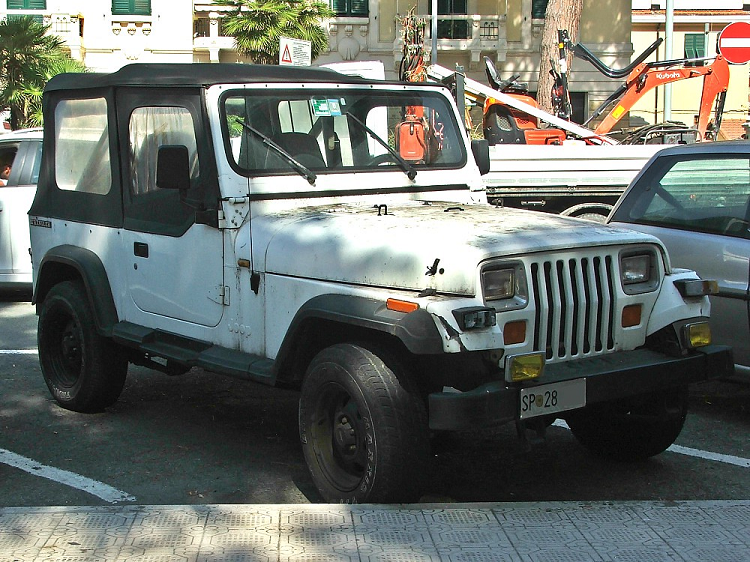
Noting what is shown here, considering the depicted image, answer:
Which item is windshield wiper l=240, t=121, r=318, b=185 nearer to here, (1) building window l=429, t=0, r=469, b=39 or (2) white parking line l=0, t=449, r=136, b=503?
(2) white parking line l=0, t=449, r=136, b=503

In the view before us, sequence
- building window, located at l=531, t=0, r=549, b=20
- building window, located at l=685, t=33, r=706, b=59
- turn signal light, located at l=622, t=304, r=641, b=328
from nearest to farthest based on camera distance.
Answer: turn signal light, located at l=622, t=304, r=641, b=328, building window, located at l=531, t=0, r=549, b=20, building window, located at l=685, t=33, r=706, b=59

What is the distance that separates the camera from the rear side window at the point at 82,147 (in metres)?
6.14

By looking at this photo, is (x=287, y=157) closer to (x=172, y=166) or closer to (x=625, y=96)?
(x=172, y=166)

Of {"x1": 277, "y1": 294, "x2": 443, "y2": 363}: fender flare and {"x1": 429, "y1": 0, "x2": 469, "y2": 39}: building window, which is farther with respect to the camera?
{"x1": 429, "y1": 0, "x2": 469, "y2": 39}: building window

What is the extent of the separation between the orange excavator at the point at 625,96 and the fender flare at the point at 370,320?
1238 cm

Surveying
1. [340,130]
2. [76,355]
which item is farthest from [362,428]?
[76,355]

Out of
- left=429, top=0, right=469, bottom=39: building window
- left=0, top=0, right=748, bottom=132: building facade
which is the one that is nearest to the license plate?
left=0, top=0, right=748, bottom=132: building facade

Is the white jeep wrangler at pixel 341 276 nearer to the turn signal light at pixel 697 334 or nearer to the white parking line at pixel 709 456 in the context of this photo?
the turn signal light at pixel 697 334

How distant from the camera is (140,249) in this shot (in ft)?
19.2

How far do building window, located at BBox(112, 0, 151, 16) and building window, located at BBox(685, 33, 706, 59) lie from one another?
23.6 metres

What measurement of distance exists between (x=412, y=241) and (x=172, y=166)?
4.77ft

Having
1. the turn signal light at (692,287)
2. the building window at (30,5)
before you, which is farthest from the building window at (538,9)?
the turn signal light at (692,287)

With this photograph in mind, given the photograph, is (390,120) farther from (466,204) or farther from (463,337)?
(463,337)

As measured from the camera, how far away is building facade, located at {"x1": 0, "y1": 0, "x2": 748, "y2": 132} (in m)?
32.6
